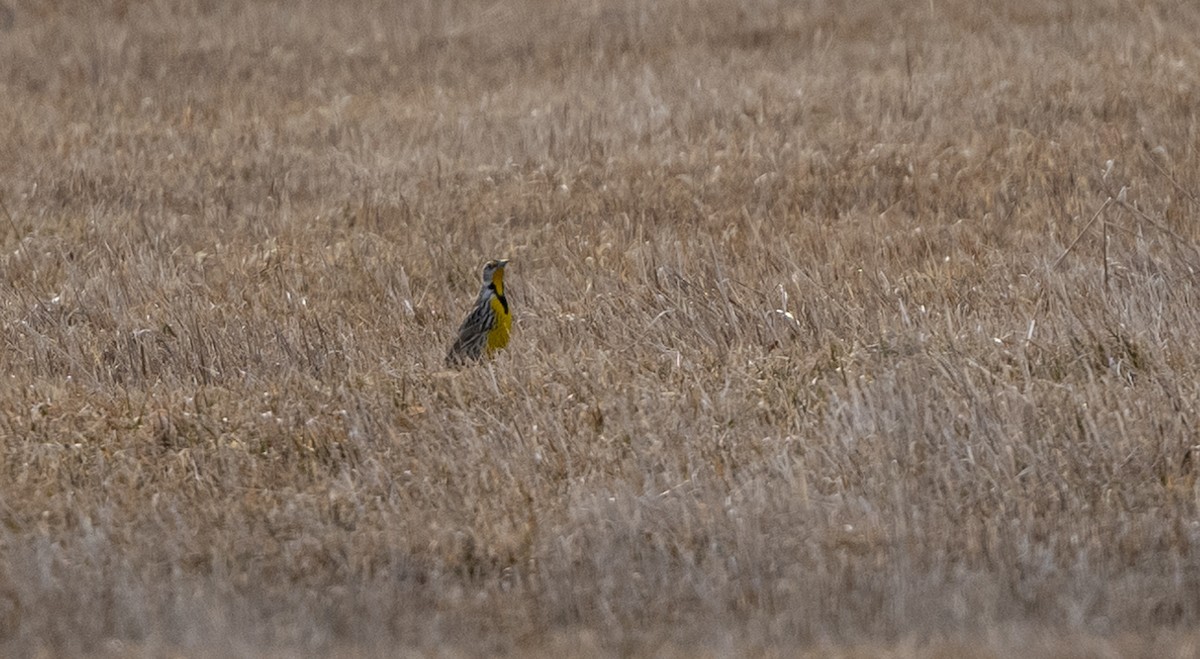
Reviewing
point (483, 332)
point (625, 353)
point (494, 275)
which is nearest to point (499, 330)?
point (483, 332)

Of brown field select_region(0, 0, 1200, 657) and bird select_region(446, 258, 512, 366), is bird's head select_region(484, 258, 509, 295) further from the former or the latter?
brown field select_region(0, 0, 1200, 657)

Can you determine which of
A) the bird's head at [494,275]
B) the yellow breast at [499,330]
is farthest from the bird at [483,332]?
the bird's head at [494,275]

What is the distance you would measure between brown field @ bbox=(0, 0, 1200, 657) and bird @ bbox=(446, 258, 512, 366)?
197 millimetres

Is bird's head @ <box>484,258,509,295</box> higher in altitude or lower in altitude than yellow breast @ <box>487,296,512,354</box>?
higher

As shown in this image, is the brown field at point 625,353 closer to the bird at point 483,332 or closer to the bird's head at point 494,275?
the bird at point 483,332

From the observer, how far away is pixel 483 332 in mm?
8797

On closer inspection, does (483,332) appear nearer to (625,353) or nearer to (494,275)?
(494,275)

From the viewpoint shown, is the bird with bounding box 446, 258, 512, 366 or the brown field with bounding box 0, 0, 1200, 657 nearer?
the brown field with bounding box 0, 0, 1200, 657

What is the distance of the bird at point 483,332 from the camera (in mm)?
8680

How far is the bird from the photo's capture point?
868 cm

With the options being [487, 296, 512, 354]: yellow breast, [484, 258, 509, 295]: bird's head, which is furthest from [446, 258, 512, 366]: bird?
[484, 258, 509, 295]: bird's head

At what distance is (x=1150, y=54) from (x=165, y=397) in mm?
11771

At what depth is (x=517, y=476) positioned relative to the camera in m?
6.61

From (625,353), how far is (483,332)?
867mm
